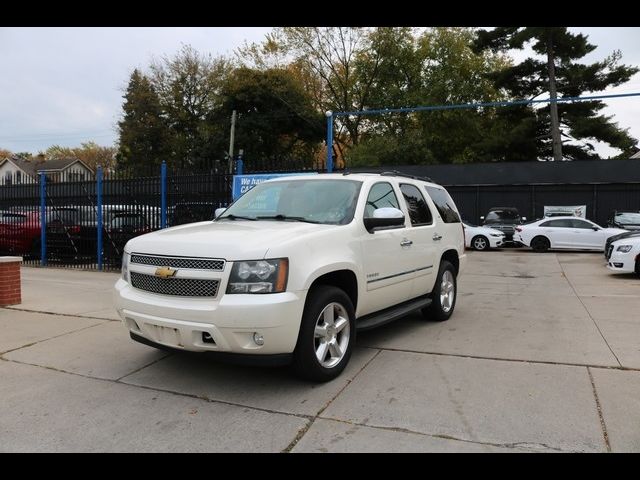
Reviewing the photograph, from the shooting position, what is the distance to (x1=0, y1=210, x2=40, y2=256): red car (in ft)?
46.4

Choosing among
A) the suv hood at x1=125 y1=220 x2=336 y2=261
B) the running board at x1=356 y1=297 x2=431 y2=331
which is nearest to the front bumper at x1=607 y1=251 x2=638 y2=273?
the running board at x1=356 y1=297 x2=431 y2=331

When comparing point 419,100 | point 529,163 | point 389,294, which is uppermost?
point 419,100

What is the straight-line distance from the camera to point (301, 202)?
5.39 meters

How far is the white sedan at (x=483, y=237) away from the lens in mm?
19844

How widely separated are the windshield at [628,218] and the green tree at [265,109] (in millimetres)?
22859

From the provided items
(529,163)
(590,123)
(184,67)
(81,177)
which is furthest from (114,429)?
(184,67)

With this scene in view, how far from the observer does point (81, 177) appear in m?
13.2

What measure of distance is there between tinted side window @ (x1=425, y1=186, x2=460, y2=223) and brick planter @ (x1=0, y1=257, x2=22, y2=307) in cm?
618

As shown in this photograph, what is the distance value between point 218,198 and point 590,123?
26.6 meters

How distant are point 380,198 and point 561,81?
3131 cm

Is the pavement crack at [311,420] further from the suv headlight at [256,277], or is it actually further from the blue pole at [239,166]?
the blue pole at [239,166]

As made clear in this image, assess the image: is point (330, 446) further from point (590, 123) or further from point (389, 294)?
point (590, 123)

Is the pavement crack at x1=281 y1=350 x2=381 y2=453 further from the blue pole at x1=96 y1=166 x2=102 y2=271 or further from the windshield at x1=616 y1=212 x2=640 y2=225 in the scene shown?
the windshield at x1=616 y1=212 x2=640 y2=225

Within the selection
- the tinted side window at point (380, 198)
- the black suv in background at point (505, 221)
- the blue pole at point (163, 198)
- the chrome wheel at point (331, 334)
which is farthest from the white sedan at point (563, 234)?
the chrome wheel at point (331, 334)
